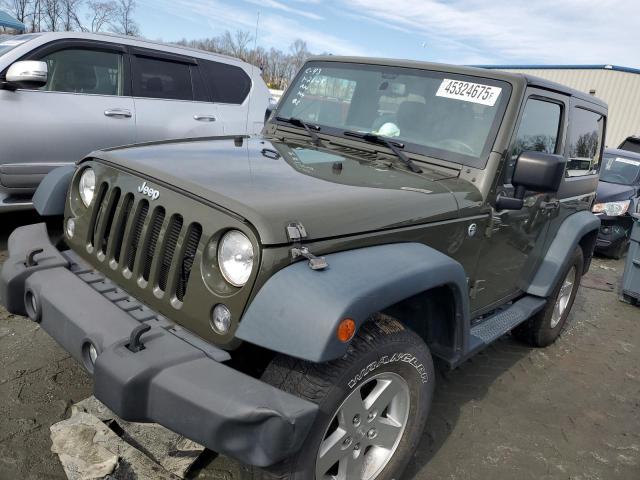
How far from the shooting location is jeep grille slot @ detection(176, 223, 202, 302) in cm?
207

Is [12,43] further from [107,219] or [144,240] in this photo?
[144,240]

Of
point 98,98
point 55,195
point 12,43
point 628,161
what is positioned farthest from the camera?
point 628,161

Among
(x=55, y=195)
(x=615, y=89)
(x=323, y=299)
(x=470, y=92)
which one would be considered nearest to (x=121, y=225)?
(x=55, y=195)

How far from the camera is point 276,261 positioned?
188 cm

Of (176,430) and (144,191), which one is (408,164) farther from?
(176,430)

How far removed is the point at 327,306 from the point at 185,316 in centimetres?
64

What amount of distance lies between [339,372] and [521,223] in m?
1.92

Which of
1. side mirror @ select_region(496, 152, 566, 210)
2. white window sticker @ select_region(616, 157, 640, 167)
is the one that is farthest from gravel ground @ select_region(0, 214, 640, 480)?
white window sticker @ select_region(616, 157, 640, 167)

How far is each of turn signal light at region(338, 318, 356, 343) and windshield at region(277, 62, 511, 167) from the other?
1511 millimetres

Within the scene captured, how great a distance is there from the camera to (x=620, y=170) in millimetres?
8984

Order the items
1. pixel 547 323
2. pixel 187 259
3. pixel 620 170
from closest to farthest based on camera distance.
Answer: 1. pixel 187 259
2. pixel 547 323
3. pixel 620 170

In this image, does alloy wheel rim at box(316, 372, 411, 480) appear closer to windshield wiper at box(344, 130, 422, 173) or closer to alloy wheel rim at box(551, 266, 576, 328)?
windshield wiper at box(344, 130, 422, 173)

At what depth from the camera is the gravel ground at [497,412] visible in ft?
8.82

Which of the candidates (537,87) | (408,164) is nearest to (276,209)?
(408,164)
